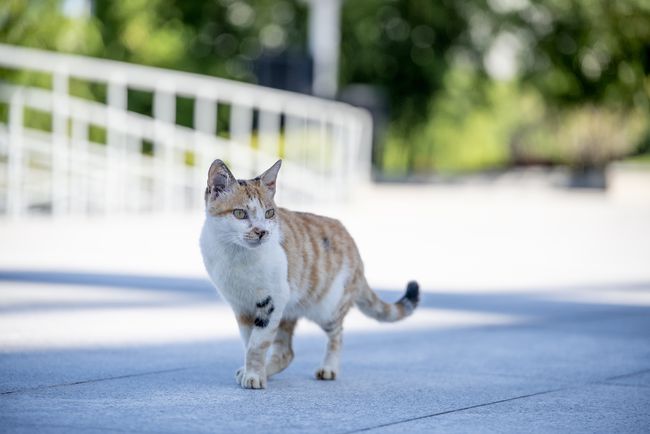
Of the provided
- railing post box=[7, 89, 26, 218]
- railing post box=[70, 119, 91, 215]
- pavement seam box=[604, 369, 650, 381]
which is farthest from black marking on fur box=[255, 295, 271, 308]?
railing post box=[70, 119, 91, 215]

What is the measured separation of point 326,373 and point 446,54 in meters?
27.8

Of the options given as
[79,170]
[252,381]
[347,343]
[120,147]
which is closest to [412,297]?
[347,343]

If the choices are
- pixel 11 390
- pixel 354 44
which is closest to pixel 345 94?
pixel 354 44

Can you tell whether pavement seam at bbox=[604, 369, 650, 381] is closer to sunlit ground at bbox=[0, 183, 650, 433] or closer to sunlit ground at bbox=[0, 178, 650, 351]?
sunlit ground at bbox=[0, 183, 650, 433]

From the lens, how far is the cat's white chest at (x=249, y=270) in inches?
196

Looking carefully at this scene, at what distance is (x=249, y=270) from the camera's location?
16.3 ft

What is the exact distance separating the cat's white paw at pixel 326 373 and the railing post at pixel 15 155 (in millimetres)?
8215

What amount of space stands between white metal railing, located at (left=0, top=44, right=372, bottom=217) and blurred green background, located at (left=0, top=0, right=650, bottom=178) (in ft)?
36.5

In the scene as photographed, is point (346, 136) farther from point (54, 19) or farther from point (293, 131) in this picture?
point (54, 19)

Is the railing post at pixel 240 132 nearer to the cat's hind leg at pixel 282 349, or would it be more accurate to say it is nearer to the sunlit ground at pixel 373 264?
the sunlit ground at pixel 373 264

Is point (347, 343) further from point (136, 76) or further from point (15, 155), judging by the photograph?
point (136, 76)

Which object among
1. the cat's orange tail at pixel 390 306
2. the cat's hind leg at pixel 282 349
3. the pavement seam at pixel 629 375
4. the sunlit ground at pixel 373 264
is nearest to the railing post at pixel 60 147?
the sunlit ground at pixel 373 264

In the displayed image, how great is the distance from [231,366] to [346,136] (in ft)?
40.9

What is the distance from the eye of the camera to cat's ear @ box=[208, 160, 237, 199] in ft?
16.6
